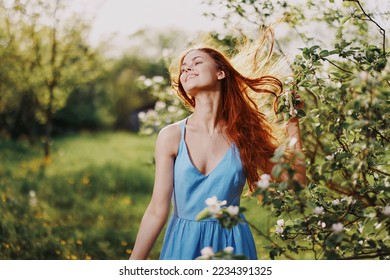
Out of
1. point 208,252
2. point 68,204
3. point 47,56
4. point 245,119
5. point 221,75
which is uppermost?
point 221,75

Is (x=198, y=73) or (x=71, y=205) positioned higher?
(x=198, y=73)

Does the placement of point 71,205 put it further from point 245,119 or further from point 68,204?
point 245,119

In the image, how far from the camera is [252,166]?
89.7 inches

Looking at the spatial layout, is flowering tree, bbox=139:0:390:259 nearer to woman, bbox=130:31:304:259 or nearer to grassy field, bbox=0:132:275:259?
woman, bbox=130:31:304:259

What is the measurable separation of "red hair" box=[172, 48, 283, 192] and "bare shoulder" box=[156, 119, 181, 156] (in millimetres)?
232

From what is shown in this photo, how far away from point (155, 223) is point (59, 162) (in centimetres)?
645

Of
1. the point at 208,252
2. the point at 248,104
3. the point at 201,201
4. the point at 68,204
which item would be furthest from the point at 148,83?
A: the point at 208,252

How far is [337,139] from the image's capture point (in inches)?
90.7

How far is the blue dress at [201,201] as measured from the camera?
2.19 meters

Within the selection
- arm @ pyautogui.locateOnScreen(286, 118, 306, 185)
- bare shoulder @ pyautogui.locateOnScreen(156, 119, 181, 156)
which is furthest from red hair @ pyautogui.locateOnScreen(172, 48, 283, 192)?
bare shoulder @ pyautogui.locateOnScreen(156, 119, 181, 156)

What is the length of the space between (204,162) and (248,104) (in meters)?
0.42
